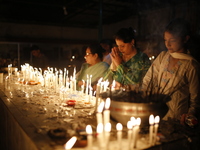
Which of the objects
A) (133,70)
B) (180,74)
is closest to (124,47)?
(133,70)

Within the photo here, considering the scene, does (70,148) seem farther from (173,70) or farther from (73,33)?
(73,33)

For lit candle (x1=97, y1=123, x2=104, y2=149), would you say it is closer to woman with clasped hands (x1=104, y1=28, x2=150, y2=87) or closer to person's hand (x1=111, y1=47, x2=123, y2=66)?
woman with clasped hands (x1=104, y1=28, x2=150, y2=87)

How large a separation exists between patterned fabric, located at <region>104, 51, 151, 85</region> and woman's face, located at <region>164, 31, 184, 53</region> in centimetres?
69

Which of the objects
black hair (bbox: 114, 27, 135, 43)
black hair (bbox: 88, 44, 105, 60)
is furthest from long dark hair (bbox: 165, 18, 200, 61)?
black hair (bbox: 88, 44, 105, 60)

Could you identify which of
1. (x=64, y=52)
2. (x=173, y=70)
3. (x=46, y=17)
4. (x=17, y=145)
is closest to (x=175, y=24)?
(x=173, y=70)

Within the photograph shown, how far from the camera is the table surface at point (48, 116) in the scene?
4.52ft

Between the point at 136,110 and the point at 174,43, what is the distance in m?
1.01

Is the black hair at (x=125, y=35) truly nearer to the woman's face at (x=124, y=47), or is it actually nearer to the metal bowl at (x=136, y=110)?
the woman's face at (x=124, y=47)

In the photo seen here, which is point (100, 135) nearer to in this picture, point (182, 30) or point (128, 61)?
point (182, 30)

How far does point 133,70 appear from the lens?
9.30ft

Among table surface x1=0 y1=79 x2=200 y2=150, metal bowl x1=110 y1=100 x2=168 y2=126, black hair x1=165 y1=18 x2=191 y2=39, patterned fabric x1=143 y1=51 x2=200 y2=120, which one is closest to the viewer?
table surface x1=0 y1=79 x2=200 y2=150

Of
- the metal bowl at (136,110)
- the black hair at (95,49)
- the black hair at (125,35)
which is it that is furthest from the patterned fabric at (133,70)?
the metal bowl at (136,110)

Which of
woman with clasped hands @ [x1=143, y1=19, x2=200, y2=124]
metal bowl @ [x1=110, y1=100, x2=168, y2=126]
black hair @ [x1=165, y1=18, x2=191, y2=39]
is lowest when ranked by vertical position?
metal bowl @ [x1=110, y1=100, x2=168, y2=126]

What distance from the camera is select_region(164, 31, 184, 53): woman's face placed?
2.08 meters
